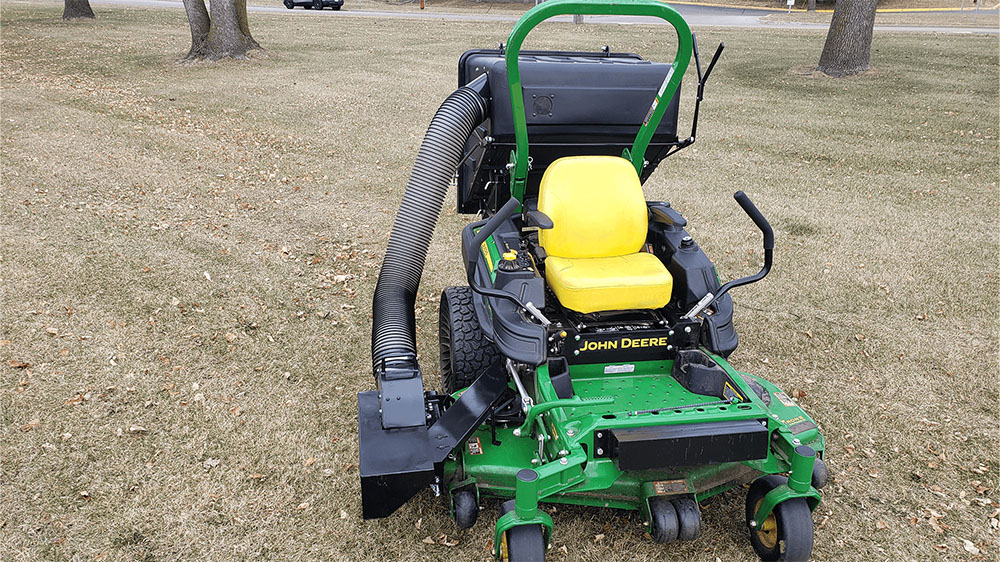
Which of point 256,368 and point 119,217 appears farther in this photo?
point 119,217

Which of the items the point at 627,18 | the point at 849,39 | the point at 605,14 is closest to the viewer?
the point at 605,14

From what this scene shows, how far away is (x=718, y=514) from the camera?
3898 mm

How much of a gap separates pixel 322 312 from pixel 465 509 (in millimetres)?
2881

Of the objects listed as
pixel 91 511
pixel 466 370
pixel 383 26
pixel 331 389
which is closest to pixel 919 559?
pixel 466 370

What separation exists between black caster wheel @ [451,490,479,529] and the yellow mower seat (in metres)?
1.13

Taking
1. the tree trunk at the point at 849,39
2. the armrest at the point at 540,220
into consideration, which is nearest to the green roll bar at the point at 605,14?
the armrest at the point at 540,220

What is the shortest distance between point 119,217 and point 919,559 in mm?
7522

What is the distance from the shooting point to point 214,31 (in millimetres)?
16266

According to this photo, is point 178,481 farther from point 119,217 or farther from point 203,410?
point 119,217

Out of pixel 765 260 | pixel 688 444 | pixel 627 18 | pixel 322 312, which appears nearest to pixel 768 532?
pixel 688 444

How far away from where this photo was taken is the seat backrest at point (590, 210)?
4191 millimetres

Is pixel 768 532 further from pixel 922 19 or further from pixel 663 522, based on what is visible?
pixel 922 19

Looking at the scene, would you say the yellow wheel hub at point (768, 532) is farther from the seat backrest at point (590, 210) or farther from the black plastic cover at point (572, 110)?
the black plastic cover at point (572, 110)

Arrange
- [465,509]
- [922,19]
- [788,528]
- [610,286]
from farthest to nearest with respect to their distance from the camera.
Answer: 1. [922,19]
2. [610,286]
3. [465,509]
4. [788,528]
